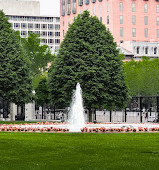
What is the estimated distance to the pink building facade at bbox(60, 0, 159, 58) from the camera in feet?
463

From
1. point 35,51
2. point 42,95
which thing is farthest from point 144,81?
point 42,95

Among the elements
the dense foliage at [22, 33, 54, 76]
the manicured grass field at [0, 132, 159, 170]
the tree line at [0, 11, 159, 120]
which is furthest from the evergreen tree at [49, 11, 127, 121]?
the dense foliage at [22, 33, 54, 76]

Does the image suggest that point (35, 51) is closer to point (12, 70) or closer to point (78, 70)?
point (12, 70)

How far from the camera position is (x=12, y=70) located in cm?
4538

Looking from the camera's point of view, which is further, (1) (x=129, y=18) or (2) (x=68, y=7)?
(2) (x=68, y=7)

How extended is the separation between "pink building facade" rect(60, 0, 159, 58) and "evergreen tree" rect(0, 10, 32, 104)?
93.5m

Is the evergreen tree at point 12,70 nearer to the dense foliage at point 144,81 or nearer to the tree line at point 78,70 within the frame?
the tree line at point 78,70

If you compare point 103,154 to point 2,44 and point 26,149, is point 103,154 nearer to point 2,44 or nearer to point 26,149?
point 26,149

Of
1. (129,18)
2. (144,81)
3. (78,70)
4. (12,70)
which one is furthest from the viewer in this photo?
(129,18)

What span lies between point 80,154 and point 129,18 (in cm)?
12838

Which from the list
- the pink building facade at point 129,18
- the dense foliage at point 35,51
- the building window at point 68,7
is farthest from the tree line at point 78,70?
the building window at point 68,7

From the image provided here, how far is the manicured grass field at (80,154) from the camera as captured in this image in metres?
Answer: 13.8

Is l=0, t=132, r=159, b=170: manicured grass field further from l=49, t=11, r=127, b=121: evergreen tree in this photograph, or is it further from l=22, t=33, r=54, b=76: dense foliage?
l=22, t=33, r=54, b=76: dense foliage

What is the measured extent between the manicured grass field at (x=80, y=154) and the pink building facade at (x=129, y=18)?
119 m
